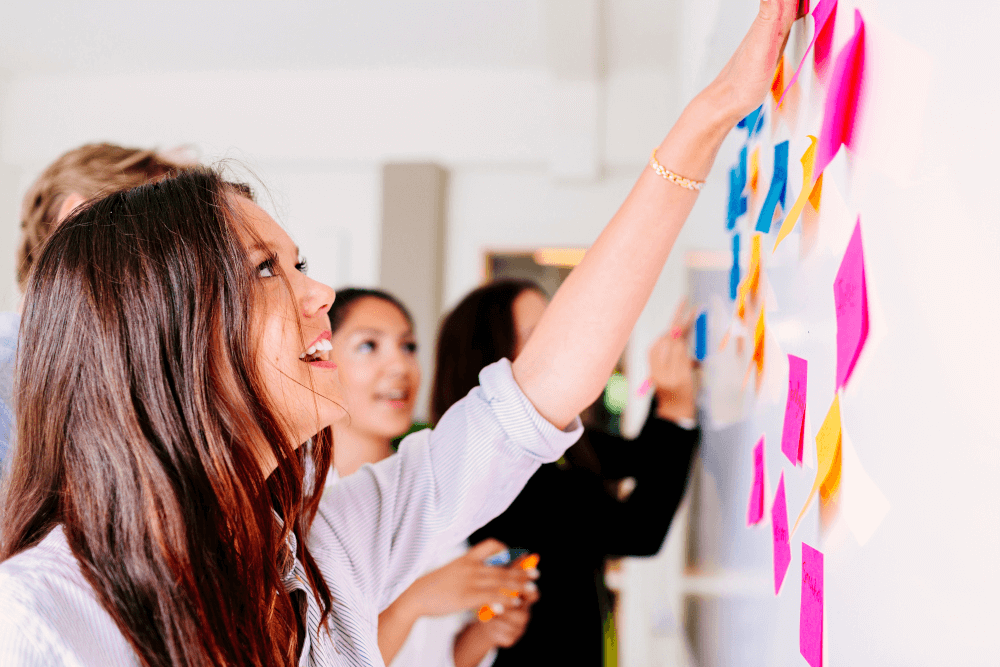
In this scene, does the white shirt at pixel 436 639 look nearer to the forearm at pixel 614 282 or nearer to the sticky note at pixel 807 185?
the forearm at pixel 614 282

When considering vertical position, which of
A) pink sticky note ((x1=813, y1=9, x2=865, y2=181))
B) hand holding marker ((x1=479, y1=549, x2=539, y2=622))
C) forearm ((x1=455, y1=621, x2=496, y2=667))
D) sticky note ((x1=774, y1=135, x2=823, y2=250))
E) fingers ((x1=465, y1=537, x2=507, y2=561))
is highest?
pink sticky note ((x1=813, y1=9, x2=865, y2=181))

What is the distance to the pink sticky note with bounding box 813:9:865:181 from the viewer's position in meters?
0.48

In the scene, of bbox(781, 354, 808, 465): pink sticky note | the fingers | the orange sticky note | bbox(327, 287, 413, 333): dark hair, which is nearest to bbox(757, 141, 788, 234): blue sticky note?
bbox(781, 354, 808, 465): pink sticky note

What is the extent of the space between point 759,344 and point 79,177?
1085 millimetres

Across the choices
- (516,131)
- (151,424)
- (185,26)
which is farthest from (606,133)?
(151,424)

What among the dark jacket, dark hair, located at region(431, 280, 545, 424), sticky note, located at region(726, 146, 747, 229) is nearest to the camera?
sticky note, located at region(726, 146, 747, 229)

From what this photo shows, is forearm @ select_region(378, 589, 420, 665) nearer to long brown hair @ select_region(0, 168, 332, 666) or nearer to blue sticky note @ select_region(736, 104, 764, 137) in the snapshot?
long brown hair @ select_region(0, 168, 332, 666)

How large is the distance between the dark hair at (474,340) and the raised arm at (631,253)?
843 millimetres

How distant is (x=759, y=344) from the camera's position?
81 cm

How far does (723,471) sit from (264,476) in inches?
30.6

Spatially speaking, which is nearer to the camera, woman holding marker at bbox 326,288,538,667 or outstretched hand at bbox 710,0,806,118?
outstretched hand at bbox 710,0,806,118

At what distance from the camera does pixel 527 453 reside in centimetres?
84

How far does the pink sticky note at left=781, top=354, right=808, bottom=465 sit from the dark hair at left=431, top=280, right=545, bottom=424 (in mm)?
1057

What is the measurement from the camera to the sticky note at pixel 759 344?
2.61 feet
